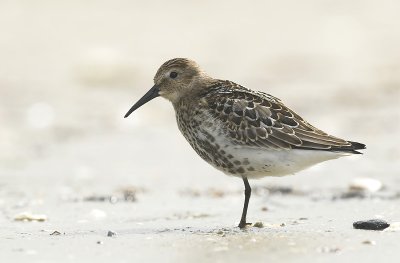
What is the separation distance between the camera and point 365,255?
18.4 ft

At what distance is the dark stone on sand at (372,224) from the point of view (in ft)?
21.2

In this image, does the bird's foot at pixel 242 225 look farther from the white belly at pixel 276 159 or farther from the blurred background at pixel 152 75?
the blurred background at pixel 152 75

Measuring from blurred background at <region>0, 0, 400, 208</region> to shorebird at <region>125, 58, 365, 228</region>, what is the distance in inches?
73.8

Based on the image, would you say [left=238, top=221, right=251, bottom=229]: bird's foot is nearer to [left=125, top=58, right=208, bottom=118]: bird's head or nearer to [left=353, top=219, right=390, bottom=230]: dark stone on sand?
[left=353, top=219, right=390, bottom=230]: dark stone on sand

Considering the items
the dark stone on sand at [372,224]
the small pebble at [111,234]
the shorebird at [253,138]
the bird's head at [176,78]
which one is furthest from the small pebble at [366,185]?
the small pebble at [111,234]

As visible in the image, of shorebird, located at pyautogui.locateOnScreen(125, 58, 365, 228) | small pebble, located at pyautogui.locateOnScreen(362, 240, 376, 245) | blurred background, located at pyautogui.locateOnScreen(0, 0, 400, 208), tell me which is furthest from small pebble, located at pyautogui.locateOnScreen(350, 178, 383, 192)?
small pebble, located at pyautogui.locateOnScreen(362, 240, 376, 245)

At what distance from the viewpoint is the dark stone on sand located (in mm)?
6461

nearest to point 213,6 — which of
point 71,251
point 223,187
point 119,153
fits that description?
point 119,153

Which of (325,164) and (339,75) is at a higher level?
(339,75)

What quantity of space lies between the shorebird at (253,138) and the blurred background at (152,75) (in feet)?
6.15

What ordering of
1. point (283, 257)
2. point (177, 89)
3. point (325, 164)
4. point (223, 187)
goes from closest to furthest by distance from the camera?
point (283, 257)
point (177, 89)
point (223, 187)
point (325, 164)

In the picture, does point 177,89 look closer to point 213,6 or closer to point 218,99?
point 218,99

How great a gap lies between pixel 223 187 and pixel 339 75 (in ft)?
17.4

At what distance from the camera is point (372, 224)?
255 inches
